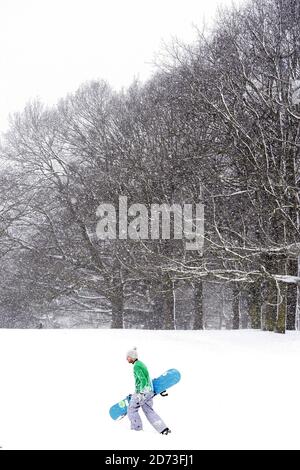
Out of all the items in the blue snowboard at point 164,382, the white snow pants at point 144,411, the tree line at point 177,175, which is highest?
the tree line at point 177,175

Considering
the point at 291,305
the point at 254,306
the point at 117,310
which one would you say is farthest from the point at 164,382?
the point at 117,310

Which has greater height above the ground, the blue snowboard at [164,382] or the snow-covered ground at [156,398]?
the blue snowboard at [164,382]

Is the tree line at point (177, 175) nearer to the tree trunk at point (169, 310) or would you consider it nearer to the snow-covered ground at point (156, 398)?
the tree trunk at point (169, 310)

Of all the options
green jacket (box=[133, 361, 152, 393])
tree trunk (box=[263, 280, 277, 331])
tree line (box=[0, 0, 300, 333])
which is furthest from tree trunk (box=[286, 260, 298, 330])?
green jacket (box=[133, 361, 152, 393])

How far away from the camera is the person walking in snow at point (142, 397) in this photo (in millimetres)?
7452

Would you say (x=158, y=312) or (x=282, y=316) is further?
(x=158, y=312)

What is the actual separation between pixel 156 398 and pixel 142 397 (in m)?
2.12

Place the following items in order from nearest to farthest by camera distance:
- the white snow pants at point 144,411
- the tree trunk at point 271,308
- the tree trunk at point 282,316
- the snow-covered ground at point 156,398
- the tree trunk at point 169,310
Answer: the white snow pants at point 144,411, the snow-covered ground at point 156,398, the tree trunk at point 282,316, the tree trunk at point 271,308, the tree trunk at point 169,310

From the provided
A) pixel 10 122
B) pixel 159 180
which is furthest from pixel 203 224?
pixel 10 122

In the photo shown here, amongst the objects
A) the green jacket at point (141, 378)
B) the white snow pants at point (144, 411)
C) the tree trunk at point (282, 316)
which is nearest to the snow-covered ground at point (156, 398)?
the white snow pants at point (144, 411)

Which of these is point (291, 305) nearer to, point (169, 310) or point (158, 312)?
point (169, 310)

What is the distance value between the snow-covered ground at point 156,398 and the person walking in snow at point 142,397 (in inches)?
8.6

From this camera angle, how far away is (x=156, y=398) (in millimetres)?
9555
